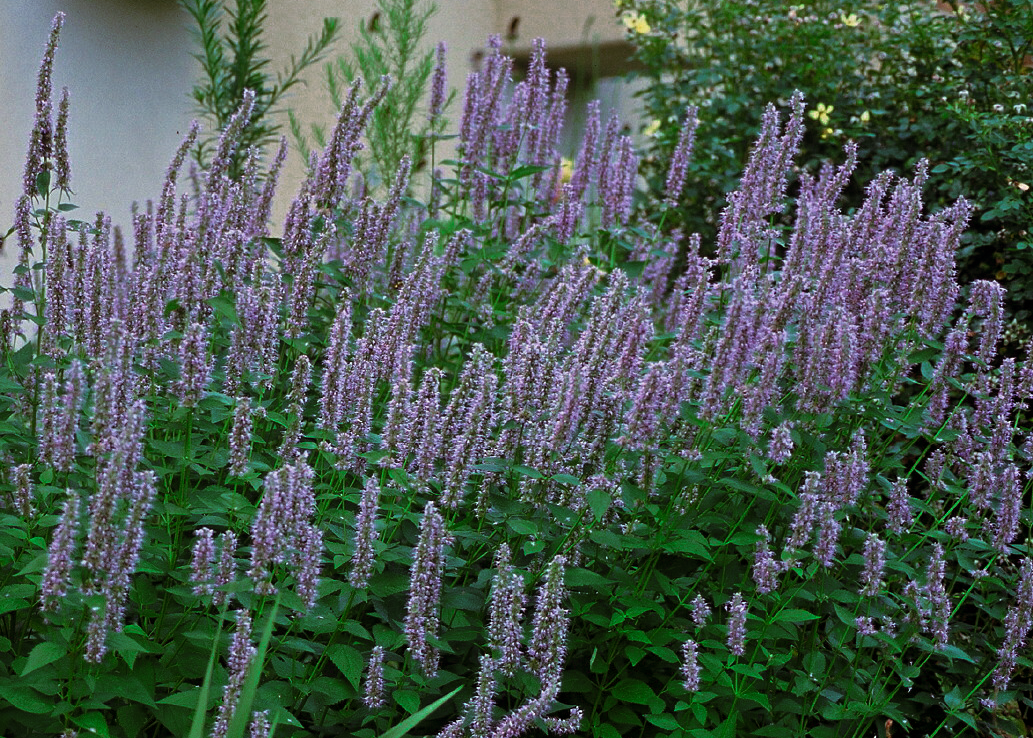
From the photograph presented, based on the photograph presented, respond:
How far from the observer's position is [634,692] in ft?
9.17

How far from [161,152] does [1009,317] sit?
198 inches

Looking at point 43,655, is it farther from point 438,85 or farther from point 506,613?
point 438,85

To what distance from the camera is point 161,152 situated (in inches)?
269

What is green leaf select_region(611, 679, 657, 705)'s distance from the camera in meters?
2.76

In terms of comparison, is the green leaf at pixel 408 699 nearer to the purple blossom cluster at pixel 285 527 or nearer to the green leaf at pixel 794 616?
the purple blossom cluster at pixel 285 527

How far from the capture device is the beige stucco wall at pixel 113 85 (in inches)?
227

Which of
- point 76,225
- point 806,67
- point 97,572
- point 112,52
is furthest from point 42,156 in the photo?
point 806,67

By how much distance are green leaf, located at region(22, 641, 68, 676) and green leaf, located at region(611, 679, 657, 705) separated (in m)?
1.37

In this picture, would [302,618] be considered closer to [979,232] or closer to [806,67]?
[979,232]

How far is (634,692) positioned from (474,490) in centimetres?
71

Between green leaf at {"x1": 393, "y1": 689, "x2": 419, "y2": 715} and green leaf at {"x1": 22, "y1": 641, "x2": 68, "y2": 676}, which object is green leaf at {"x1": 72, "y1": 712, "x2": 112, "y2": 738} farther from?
green leaf at {"x1": 393, "y1": 689, "x2": 419, "y2": 715}

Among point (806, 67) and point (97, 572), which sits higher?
point (806, 67)

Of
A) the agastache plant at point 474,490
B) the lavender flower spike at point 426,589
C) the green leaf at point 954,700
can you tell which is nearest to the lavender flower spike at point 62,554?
the agastache plant at point 474,490

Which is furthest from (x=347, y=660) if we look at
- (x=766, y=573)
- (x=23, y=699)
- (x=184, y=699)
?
(x=766, y=573)
